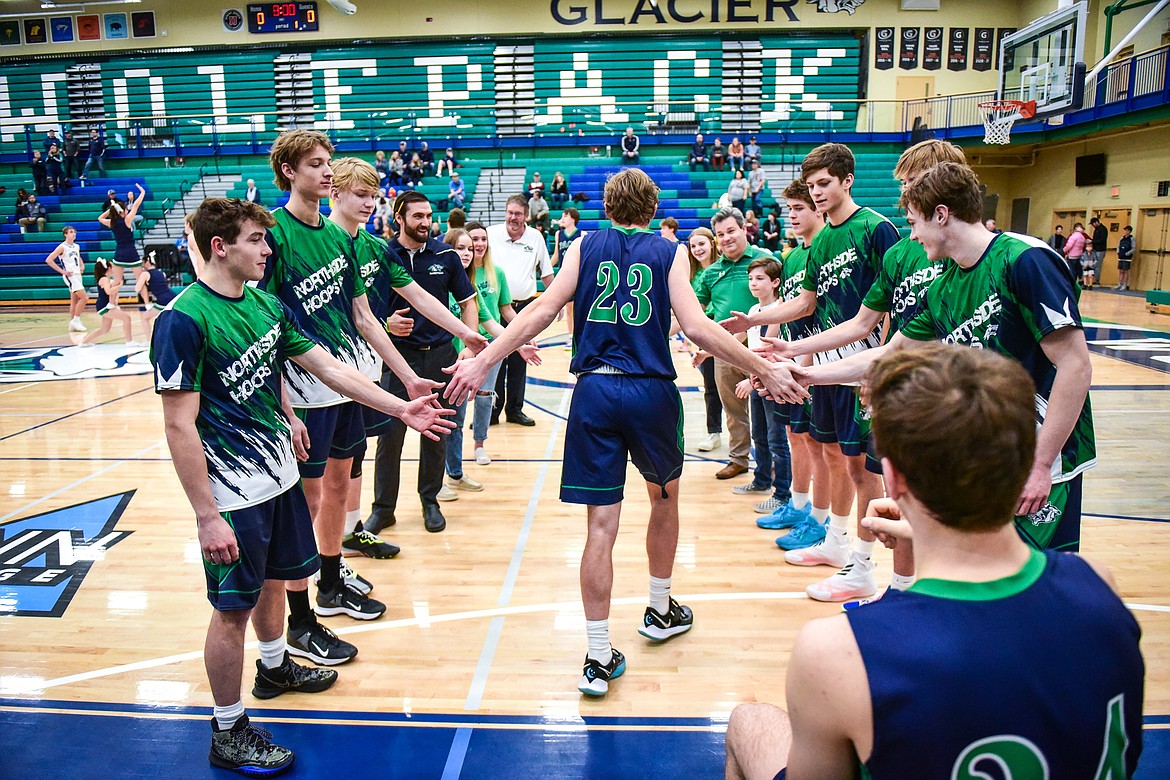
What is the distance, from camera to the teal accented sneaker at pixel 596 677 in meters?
3.27

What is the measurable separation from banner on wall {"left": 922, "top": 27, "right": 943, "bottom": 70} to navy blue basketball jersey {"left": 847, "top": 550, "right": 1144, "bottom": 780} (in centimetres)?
2852

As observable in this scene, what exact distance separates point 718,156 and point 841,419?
66.7 feet

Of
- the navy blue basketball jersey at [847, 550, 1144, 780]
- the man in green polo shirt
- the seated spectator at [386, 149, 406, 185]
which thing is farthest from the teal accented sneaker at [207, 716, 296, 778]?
the seated spectator at [386, 149, 406, 185]

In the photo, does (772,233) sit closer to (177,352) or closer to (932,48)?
(932,48)

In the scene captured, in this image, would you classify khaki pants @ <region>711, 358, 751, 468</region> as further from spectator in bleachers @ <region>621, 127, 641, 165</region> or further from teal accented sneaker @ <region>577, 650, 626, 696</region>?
spectator in bleachers @ <region>621, 127, 641, 165</region>

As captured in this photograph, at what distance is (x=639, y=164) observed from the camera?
24250 millimetres

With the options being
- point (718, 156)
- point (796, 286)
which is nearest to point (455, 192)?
point (718, 156)

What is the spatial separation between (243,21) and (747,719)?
98.9ft

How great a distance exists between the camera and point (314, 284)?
389 centimetres

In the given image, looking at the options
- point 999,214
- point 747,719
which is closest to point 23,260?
point 747,719

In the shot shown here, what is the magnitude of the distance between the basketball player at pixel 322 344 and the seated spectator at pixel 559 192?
59.1 feet

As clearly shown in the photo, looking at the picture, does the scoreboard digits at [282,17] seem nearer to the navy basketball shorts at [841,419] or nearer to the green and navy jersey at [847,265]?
the green and navy jersey at [847,265]

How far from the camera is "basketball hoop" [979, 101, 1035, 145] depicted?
15944mm

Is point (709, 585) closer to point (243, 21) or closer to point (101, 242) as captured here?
point (101, 242)
